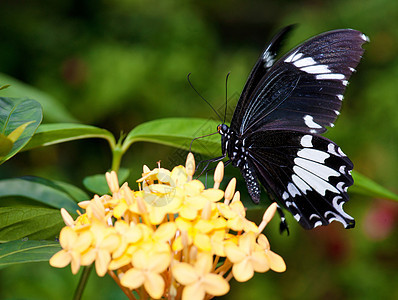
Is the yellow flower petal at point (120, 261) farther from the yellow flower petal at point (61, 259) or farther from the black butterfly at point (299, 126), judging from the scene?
the black butterfly at point (299, 126)

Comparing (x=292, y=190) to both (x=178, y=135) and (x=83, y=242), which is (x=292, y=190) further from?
(x=83, y=242)

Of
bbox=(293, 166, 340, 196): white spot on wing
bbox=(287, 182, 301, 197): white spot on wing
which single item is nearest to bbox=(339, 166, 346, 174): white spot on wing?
bbox=(293, 166, 340, 196): white spot on wing

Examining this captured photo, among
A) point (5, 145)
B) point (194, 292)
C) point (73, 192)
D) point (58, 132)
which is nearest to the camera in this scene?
point (194, 292)

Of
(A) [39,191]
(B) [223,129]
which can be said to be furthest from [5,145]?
(B) [223,129]

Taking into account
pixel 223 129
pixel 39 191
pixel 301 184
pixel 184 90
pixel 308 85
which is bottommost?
pixel 184 90

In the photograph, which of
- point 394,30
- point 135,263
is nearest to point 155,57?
point 394,30

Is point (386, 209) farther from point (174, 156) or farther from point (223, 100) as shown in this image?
point (174, 156)

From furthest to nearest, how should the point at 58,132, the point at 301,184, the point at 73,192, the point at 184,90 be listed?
1. the point at 184,90
2. the point at 301,184
3. the point at 73,192
4. the point at 58,132
